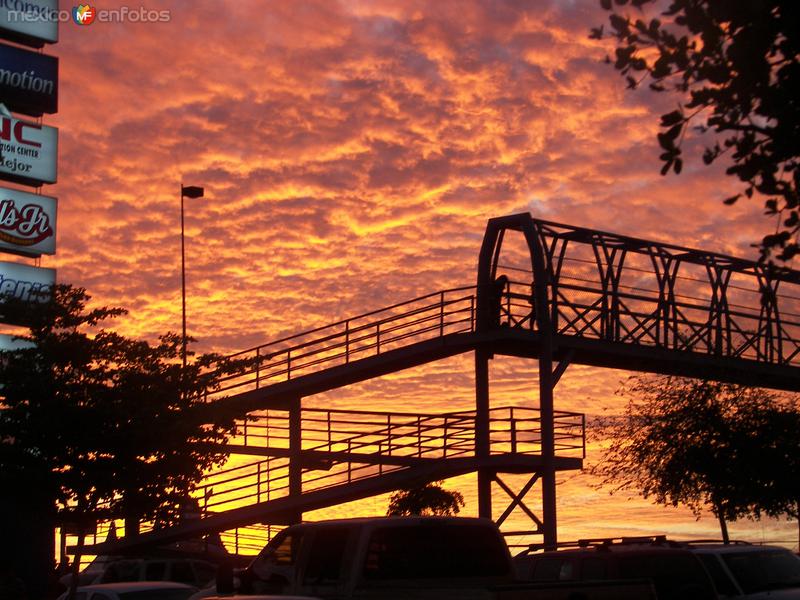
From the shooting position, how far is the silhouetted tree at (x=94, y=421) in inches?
1107

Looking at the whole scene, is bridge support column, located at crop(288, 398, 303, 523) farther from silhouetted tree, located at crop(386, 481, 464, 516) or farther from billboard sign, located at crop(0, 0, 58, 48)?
silhouetted tree, located at crop(386, 481, 464, 516)

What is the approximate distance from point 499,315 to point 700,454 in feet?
40.6

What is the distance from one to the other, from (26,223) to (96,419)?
23.2 metres

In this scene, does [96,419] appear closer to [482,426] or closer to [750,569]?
[482,426]

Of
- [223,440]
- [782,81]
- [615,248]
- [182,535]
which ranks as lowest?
[182,535]

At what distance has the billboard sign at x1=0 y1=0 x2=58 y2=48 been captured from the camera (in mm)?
49594

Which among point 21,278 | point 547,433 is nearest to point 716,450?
point 547,433

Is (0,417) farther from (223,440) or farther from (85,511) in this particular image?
(223,440)

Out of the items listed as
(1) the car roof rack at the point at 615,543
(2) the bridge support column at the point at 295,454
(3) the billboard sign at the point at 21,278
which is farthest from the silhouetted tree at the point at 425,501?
(1) the car roof rack at the point at 615,543

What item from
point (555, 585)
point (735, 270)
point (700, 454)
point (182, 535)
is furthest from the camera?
point (700, 454)

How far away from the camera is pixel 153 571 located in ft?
89.6

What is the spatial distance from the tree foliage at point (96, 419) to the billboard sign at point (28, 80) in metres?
21.9

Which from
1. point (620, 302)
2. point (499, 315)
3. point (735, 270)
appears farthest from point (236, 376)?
point (735, 270)

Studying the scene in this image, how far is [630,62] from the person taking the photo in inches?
374
